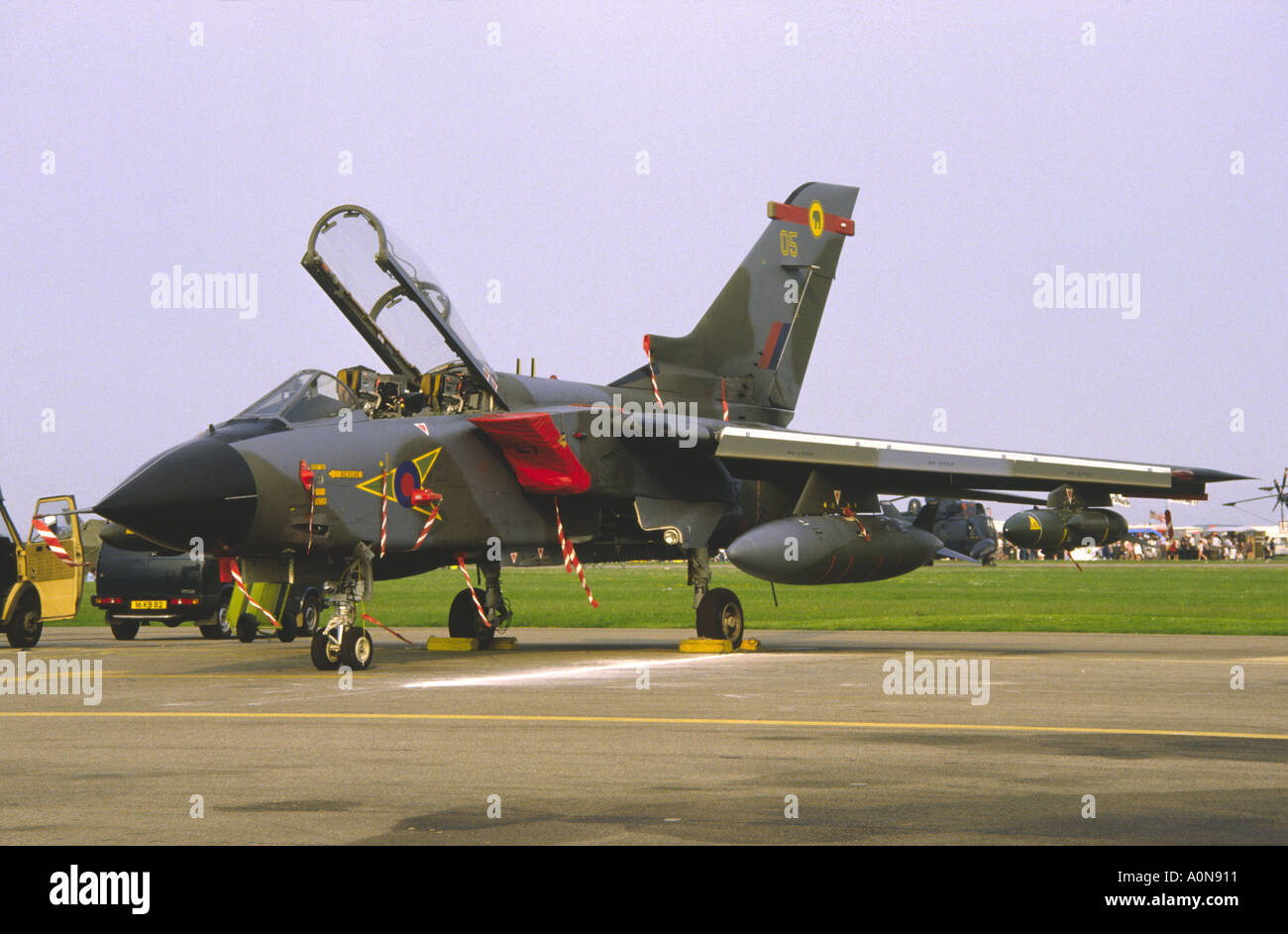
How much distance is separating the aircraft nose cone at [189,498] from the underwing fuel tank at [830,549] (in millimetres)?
5999

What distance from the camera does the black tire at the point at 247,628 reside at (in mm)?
24297

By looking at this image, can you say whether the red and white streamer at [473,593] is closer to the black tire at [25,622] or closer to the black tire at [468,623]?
the black tire at [468,623]

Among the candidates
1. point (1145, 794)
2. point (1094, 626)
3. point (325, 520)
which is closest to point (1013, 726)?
point (1145, 794)

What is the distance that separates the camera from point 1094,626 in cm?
2434

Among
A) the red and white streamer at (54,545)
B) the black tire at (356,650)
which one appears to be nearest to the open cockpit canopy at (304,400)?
the black tire at (356,650)

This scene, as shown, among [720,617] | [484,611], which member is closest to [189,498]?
[484,611]

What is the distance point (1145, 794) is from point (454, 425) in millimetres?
11248

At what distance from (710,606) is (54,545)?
10.2 meters

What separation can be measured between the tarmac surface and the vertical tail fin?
6.57 meters

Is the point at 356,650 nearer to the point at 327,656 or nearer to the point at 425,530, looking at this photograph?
the point at 327,656

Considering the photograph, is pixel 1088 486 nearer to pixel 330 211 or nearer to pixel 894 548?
pixel 894 548

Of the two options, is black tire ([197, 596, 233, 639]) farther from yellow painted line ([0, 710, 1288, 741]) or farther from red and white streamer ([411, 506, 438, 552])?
yellow painted line ([0, 710, 1288, 741])

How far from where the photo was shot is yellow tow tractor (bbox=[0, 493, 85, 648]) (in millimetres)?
20688

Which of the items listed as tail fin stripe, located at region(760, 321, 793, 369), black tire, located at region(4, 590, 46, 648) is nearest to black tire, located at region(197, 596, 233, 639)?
black tire, located at region(4, 590, 46, 648)
